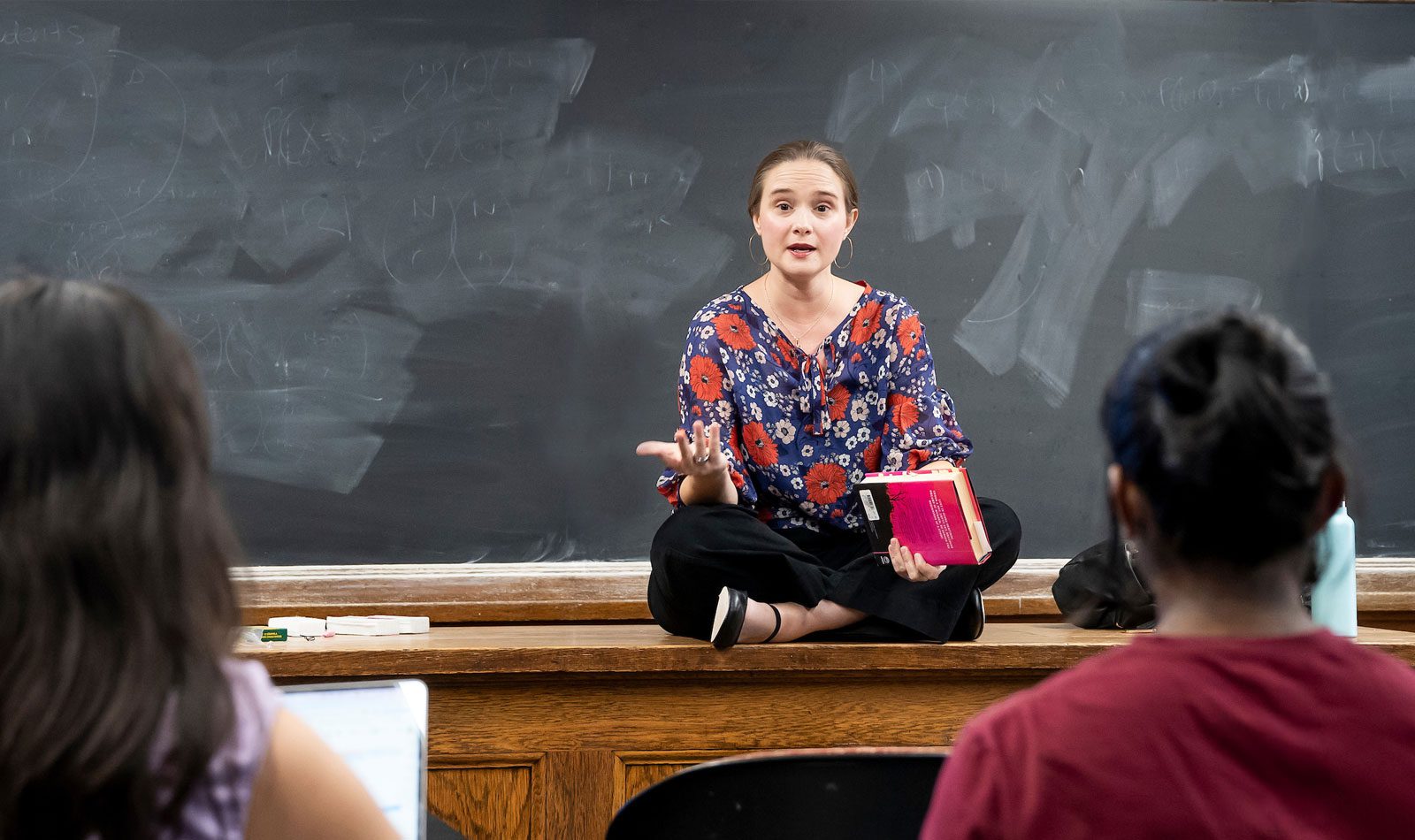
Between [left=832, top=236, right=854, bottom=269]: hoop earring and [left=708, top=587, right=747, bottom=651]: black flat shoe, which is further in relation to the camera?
[left=832, top=236, right=854, bottom=269]: hoop earring

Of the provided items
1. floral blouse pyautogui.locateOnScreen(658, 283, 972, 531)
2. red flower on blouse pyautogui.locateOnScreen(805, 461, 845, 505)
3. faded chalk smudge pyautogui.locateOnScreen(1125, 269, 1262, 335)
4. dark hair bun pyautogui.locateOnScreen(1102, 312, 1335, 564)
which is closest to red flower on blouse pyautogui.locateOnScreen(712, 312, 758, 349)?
floral blouse pyautogui.locateOnScreen(658, 283, 972, 531)

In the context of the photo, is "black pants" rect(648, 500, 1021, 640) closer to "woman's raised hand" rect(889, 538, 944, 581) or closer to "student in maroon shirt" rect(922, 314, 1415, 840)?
"woman's raised hand" rect(889, 538, 944, 581)

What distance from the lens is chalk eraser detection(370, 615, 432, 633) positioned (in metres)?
2.46

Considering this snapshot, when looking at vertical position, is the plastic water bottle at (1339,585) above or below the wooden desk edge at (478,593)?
above

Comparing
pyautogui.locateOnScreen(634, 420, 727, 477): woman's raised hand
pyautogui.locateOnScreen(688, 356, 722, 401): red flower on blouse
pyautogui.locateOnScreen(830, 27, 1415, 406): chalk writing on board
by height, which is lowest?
pyautogui.locateOnScreen(634, 420, 727, 477): woman's raised hand

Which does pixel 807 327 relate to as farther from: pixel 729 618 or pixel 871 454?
pixel 729 618

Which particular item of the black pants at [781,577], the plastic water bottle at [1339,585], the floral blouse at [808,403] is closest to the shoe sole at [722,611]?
the black pants at [781,577]

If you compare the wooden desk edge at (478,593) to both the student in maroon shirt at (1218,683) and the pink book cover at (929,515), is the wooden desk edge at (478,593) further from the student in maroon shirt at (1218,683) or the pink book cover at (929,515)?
the student in maroon shirt at (1218,683)

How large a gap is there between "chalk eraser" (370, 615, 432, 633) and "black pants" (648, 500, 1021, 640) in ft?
1.90

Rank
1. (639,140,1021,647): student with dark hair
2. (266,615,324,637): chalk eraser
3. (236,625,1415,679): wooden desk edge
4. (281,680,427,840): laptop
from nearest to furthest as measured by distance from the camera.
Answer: (281,680,427,840): laptop
(236,625,1415,679): wooden desk edge
(639,140,1021,647): student with dark hair
(266,615,324,637): chalk eraser

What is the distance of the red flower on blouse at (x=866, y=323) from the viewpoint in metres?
2.39

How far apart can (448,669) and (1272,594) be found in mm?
1421

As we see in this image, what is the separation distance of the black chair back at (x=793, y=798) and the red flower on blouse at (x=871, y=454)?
1483mm

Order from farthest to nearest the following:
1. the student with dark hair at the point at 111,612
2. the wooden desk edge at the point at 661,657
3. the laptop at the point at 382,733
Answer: the wooden desk edge at the point at 661,657
the laptop at the point at 382,733
the student with dark hair at the point at 111,612
